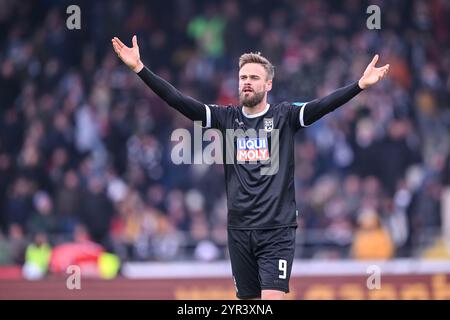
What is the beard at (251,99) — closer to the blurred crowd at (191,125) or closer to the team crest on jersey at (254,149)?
the team crest on jersey at (254,149)

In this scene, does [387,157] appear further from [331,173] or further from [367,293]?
[367,293]

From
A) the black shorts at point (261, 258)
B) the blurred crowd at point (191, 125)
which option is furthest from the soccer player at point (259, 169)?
the blurred crowd at point (191, 125)

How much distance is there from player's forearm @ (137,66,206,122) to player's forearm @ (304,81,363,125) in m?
0.85


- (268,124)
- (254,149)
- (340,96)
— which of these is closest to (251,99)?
(268,124)

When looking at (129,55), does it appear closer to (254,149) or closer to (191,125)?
(254,149)

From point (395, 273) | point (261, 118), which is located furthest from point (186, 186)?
point (261, 118)

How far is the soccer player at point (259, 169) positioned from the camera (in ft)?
27.2

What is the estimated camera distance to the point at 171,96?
8438 millimetres

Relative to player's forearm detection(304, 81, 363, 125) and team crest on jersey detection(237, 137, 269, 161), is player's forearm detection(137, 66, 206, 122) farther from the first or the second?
player's forearm detection(304, 81, 363, 125)

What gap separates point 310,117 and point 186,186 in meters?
8.12

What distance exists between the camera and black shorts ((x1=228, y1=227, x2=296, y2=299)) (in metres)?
8.23

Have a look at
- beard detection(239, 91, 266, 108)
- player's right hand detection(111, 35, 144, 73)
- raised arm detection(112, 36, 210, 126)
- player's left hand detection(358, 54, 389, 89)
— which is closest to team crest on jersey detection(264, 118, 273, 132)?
beard detection(239, 91, 266, 108)

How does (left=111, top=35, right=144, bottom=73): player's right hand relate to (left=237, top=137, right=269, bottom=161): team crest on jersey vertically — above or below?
above

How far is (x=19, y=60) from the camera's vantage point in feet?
58.6
